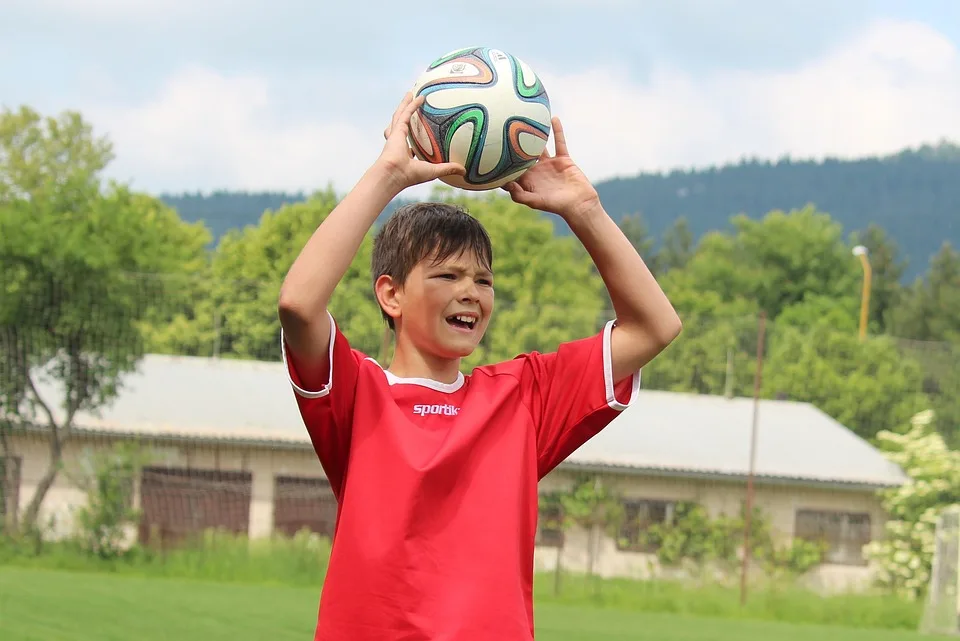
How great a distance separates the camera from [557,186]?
309 centimetres

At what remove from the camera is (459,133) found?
3180 millimetres

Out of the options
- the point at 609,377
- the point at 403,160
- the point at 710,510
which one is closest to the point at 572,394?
the point at 609,377

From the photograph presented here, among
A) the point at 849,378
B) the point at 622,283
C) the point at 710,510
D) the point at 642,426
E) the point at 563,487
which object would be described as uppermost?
the point at 849,378

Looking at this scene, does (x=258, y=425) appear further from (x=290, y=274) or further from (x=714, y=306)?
(x=714, y=306)

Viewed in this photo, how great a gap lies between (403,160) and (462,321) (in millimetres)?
388

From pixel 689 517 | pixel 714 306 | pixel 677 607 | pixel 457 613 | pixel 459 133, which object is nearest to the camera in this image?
pixel 457 613

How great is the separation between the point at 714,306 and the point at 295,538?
5551cm

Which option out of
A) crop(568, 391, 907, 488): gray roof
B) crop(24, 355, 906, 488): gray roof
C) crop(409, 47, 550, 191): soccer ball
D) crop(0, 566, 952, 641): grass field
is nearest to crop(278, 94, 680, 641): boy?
crop(409, 47, 550, 191): soccer ball

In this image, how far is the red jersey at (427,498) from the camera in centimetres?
269

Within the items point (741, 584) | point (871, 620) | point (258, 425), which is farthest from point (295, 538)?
point (871, 620)

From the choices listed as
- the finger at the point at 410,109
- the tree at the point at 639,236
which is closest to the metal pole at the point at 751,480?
the finger at the point at 410,109

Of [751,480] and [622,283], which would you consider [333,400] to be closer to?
[622,283]

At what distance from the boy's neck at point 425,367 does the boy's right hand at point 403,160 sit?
1.30 ft

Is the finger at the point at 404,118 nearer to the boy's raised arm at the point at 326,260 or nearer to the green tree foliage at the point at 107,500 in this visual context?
the boy's raised arm at the point at 326,260
